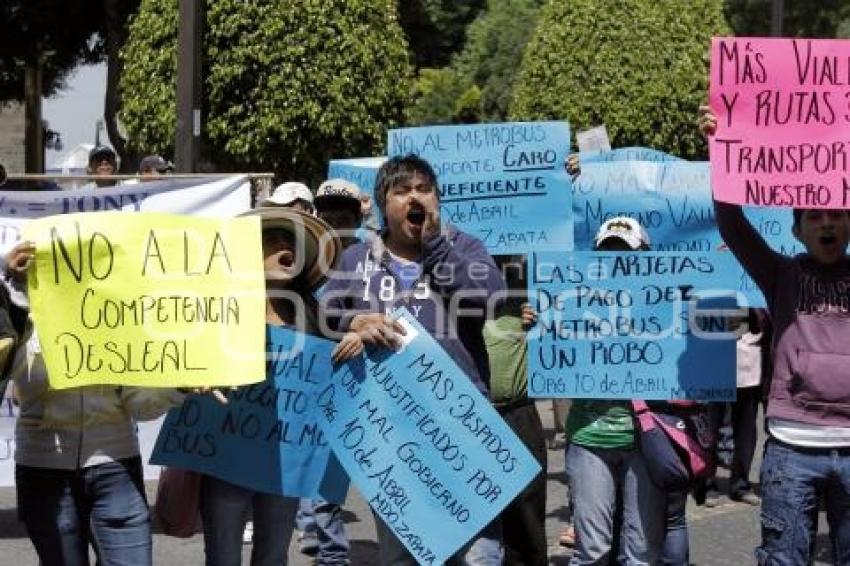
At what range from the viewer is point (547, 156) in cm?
707

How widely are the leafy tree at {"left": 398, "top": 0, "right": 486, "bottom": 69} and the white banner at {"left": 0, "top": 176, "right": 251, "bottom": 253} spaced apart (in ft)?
54.6

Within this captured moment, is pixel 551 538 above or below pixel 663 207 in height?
below

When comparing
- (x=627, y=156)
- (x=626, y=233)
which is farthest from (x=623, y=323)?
(x=627, y=156)

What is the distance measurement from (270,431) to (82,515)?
610 millimetres

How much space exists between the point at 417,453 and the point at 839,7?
34004mm

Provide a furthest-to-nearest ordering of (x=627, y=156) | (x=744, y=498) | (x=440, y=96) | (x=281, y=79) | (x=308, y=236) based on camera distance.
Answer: (x=440, y=96) → (x=281, y=79) → (x=744, y=498) → (x=627, y=156) → (x=308, y=236)

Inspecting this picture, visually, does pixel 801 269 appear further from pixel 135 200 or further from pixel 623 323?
pixel 135 200

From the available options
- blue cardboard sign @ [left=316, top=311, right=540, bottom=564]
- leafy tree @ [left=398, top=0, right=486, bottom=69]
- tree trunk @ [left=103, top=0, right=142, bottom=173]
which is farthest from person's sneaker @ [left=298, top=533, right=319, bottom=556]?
leafy tree @ [left=398, top=0, right=486, bottom=69]

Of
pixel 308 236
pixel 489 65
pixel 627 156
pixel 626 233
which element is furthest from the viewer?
pixel 489 65

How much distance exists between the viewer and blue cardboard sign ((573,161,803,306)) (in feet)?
23.5

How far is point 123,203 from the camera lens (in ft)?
24.0

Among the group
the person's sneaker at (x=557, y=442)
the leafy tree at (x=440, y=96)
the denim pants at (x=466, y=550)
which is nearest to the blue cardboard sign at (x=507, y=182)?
the denim pants at (x=466, y=550)

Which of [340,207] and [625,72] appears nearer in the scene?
[340,207]

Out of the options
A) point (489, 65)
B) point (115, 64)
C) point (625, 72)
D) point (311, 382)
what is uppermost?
point (489, 65)
